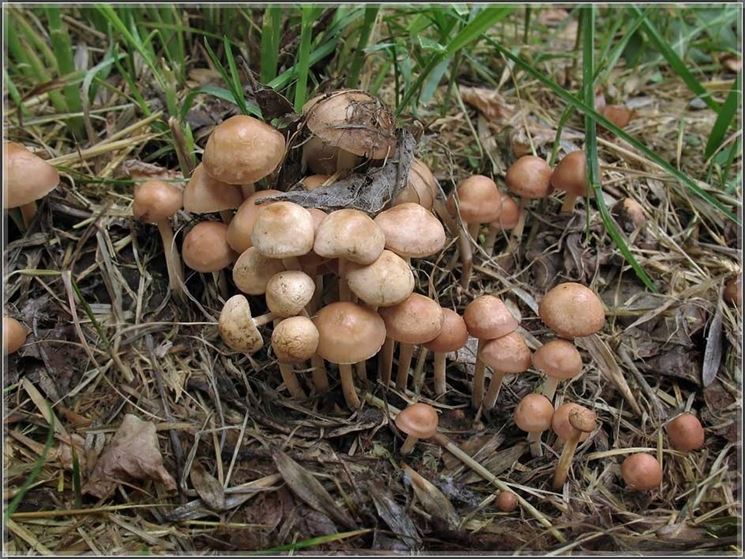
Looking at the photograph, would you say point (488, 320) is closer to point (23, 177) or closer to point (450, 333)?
point (450, 333)

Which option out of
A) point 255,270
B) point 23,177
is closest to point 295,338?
point 255,270

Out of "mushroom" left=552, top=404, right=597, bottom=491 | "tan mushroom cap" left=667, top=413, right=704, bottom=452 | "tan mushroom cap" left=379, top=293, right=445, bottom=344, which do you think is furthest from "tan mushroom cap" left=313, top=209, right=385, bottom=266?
"tan mushroom cap" left=667, top=413, right=704, bottom=452

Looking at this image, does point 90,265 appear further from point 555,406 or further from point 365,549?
point 555,406

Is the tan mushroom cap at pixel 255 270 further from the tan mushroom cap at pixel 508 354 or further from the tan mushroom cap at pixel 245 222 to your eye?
the tan mushroom cap at pixel 508 354

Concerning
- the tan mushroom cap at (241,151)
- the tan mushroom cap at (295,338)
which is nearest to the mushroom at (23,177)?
the tan mushroom cap at (241,151)

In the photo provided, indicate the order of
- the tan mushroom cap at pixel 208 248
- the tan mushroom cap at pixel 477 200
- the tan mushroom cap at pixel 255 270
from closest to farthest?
the tan mushroom cap at pixel 255 270
the tan mushroom cap at pixel 208 248
the tan mushroom cap at pixel 477 200

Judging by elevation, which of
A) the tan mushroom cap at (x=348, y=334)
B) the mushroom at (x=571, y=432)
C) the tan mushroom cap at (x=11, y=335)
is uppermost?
the tan mushroom cap at (x=348, y=334)
